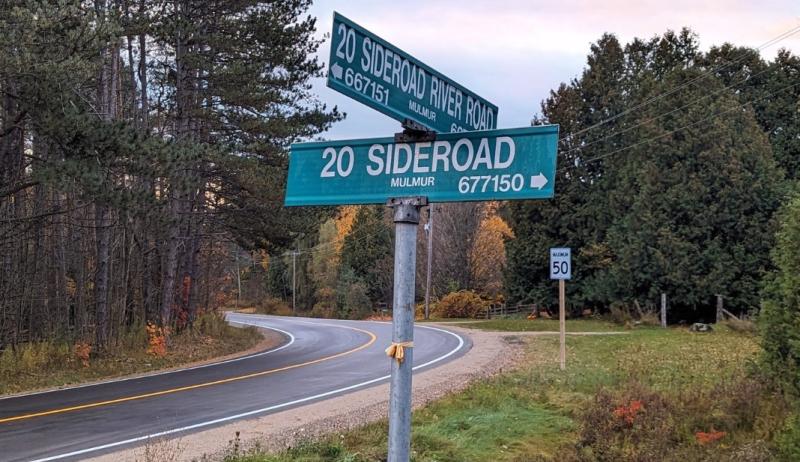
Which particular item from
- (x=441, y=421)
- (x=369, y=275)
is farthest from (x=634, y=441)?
(x=369, y=275)

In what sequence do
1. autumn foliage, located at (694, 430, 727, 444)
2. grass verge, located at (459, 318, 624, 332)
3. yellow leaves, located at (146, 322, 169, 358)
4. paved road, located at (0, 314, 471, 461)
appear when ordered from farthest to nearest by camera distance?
grass verge, located at (459, 318, 624, 332) < yellow leaves, located at (146, 322, 169, 358) < paved road, located at (0, 314, 471, 461) < autumn foliage, located at (694, 430, 727, 444)

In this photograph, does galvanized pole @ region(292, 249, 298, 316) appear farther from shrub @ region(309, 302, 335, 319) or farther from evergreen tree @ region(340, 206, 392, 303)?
evergreen tree @ region(340, 206, 392, 303)

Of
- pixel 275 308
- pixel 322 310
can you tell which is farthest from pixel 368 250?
pixel 275 308

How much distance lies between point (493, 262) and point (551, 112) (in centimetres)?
1275

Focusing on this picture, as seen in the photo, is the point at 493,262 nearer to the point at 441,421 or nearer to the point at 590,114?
the point at 590,114

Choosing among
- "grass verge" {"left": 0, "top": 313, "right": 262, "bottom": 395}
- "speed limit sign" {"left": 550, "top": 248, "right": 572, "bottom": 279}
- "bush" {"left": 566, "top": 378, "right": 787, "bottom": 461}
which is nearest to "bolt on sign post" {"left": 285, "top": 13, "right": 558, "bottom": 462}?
"bush" {"left": 566, "top": 378, "right": 787, "bottom": 461}

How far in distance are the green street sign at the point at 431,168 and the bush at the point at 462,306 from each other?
44.4 m

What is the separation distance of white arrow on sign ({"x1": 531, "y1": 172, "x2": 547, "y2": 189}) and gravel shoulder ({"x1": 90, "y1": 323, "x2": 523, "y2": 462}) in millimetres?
4817

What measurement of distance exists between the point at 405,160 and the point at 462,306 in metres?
44.7

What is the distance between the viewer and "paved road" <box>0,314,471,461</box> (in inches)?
367

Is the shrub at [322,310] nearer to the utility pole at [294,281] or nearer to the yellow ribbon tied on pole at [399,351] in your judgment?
the utility pole at [294,281]

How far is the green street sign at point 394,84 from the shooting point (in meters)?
2.61

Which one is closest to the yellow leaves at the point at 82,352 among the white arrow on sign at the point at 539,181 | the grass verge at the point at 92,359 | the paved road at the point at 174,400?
the grass verge at the point at 92,359

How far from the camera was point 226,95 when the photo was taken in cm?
1992
